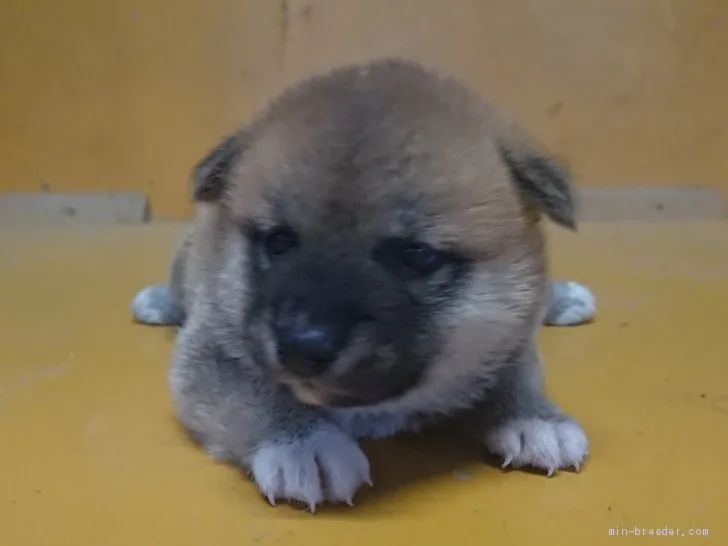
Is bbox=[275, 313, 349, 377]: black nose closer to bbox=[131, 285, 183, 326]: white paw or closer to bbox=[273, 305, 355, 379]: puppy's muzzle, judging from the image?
bbox=[273, 305, 355, 379]: puppy's muzzle

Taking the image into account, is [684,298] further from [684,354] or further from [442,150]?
[442,150]

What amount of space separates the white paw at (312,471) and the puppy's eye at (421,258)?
0.97 ft

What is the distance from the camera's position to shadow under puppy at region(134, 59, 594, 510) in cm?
113

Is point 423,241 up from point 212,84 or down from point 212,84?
down

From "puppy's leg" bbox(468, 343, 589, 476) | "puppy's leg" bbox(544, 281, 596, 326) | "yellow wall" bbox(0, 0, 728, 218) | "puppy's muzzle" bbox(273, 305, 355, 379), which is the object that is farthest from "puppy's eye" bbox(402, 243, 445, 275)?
"yellow wall" bbox(0, 0, 728, 218)

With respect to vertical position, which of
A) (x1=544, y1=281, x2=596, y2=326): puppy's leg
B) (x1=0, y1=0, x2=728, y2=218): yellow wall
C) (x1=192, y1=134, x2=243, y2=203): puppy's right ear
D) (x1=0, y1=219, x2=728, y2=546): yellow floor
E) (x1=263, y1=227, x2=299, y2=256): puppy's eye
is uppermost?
(x1=0, y1=0, x2=728, y2=218): yellow wall

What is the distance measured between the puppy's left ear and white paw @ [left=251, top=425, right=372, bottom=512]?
478 millimetres

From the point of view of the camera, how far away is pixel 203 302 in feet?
4.75

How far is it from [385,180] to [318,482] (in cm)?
44

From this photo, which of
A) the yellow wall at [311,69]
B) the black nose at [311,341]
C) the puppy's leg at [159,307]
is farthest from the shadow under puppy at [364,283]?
the yellow wall at [311,69]

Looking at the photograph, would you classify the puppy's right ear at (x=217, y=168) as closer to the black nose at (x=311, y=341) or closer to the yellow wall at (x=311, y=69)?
the black nose at (x=311, y=341)

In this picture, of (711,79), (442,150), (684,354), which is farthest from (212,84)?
(442,150)

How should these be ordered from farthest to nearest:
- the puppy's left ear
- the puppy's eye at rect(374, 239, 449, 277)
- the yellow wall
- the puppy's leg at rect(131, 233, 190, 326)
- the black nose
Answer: the yellow wall → the puppy's leg at rect(131, 233, 190, 326) → the puppy's left ear → the puppy's eye at rect(374, 239, 449, 277) → the black nose

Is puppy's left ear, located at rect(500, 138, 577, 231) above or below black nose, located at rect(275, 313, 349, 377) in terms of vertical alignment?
above
